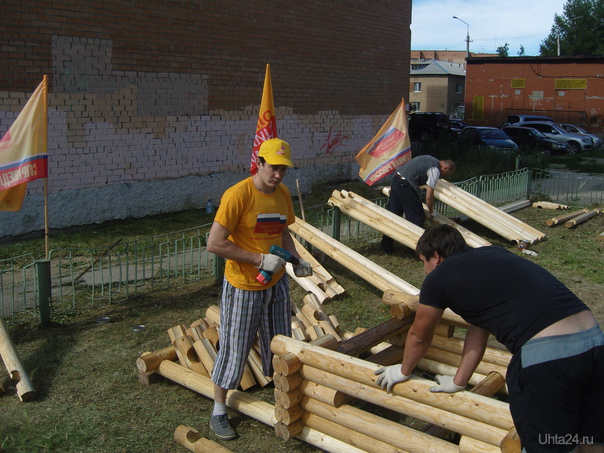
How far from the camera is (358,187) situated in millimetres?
14992

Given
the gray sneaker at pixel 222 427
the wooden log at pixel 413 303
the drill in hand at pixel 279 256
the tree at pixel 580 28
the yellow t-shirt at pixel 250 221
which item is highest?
the tree at pixel 580 28

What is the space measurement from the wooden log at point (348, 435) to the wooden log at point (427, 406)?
0.86 feet

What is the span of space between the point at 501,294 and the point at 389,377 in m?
0.90

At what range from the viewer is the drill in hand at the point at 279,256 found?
13.3ft

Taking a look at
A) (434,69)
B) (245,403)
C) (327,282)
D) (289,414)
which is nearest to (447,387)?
(289,414)

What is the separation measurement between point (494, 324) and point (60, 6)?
9269 mm

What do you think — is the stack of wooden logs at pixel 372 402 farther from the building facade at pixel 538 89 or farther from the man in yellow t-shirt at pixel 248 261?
the building facade at pixel 538 89

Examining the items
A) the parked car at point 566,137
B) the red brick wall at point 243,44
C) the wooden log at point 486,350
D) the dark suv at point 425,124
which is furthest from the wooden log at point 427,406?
the dark suv at point 425,124

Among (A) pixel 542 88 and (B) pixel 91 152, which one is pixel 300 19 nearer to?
(B) pixel 91 152

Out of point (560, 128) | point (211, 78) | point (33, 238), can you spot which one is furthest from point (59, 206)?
point (560, 128)

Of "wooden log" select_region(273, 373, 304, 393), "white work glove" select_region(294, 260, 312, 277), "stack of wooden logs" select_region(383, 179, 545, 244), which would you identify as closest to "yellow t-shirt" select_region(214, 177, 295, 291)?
"white work glove" select_region(294, 260, 312, 277)

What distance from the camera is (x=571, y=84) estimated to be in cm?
3497

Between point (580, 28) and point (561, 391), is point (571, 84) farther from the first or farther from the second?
point (561, 391)

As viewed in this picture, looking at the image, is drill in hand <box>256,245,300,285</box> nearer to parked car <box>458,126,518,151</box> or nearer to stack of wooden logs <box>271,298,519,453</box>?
stack of wooden logs <box>271,298,519,453</box>
